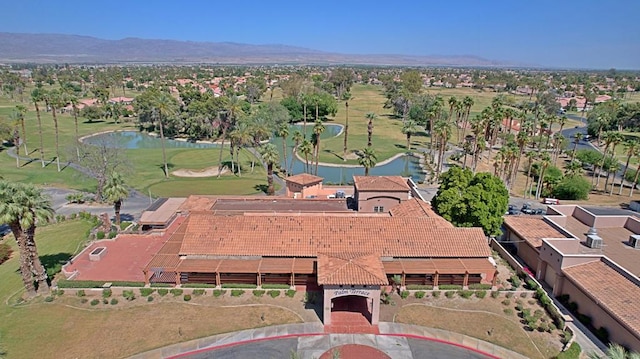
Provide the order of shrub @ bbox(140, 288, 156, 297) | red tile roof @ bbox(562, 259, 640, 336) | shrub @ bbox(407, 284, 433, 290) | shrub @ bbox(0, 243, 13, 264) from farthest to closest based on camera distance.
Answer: shrub @ bbox(0, 243, 13, 264) < shrub @ bbox(407, 284, 433, 290) < shrub @ bbox(140, 288, 156, 297) < red tile roof @ bbox(562, 259, 640, 336)

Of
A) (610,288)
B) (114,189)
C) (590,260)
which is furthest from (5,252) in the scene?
(590,260)

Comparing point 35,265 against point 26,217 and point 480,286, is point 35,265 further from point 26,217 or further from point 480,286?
point 480,286

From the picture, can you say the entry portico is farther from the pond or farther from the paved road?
the pond

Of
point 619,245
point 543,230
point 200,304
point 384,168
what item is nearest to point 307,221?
point 200,304

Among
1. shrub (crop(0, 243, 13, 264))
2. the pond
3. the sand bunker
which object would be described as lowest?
the pond

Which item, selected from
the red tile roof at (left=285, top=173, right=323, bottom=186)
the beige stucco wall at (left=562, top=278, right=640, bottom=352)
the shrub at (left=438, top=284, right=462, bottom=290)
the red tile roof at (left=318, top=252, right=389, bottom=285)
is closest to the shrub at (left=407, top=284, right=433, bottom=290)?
the shrub at (left=438, top=284, right=462, bottom=290)

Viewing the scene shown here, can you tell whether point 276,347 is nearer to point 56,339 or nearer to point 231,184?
point 56,339
